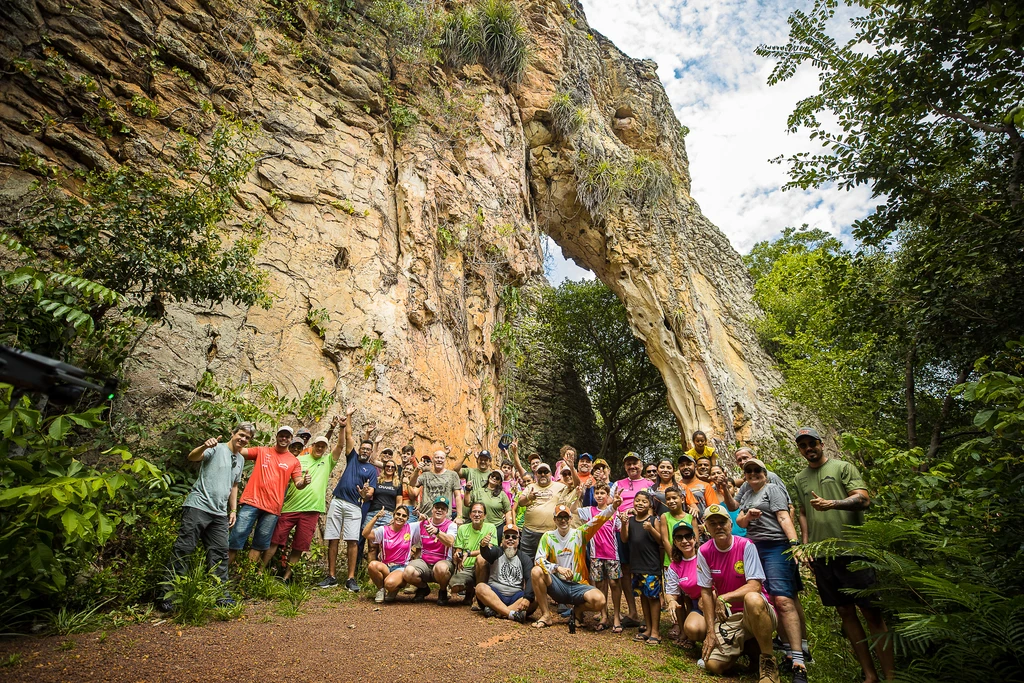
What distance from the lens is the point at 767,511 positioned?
477 centimetres

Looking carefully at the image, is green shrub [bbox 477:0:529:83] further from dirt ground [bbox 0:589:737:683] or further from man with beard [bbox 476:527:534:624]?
dirt ground [bbox 0:589:737:683]

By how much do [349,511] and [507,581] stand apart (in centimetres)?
221

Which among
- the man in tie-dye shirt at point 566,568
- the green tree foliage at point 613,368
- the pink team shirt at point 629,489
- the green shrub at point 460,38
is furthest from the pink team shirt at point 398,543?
the green tree foliage at point 613,368

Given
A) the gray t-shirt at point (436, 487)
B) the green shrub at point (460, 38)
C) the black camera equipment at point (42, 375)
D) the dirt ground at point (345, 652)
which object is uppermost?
the green shrub at point (460, 38)

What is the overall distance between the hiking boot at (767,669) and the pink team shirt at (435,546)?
136 inches

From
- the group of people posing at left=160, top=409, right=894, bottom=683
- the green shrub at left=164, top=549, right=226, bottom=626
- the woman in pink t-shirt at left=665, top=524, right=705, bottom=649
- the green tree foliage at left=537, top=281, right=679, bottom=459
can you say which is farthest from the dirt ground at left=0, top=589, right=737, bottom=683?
the green tree foliage at left=537, top=281, right=679, bottom=459

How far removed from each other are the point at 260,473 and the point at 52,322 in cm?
242

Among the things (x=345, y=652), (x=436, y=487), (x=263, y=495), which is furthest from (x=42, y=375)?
(x=436, y=487)

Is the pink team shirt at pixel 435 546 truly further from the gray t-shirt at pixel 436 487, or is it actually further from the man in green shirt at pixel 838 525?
the man in green shirt at pixel 838 525

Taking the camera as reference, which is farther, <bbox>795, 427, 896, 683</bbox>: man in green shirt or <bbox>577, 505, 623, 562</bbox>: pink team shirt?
<bbox>577, 505, 623, 562</bbox>: pink team shirt

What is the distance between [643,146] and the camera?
1873 centimetres

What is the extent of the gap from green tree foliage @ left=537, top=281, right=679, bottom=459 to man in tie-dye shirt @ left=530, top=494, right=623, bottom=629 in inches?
529

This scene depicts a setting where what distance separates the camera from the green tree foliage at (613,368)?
63.7 ft

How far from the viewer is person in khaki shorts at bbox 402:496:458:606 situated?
6.15 m
